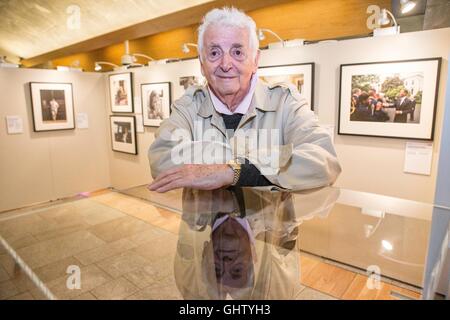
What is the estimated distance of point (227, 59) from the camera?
1.33 meters

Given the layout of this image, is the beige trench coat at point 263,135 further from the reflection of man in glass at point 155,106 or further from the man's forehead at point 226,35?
the reflection of man in glass at point 155,106

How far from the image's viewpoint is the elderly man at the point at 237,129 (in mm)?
1087

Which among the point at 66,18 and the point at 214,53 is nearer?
the point at 214,53

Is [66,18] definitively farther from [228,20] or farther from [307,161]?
[307,161]

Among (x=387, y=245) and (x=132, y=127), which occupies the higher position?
(x=132, y=127)

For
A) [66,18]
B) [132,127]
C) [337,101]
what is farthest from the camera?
[66,18]

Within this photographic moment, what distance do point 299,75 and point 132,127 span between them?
2904 mm

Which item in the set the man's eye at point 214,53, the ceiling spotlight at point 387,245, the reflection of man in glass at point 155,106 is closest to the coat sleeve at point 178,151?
the man's eye at point 214,53

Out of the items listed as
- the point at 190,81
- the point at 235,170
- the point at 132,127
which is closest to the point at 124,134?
the point at 132,127

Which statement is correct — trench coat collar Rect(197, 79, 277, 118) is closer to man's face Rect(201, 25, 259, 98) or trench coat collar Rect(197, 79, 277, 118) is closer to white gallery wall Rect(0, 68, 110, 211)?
man's face Rect(201, 25, 259, 98)

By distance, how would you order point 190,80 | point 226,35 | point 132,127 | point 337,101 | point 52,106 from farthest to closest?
point 132,127
point 52,106
point 190,80
point 337,101
point 226,35

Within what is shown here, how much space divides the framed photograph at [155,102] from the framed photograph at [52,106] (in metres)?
1.29
